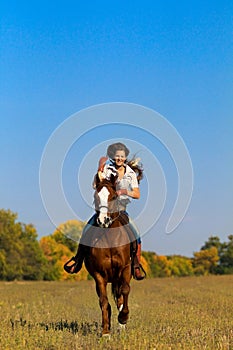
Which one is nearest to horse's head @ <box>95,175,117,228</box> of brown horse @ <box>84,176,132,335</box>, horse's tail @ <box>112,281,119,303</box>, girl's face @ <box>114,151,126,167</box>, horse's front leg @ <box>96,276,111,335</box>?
brown horse @ <box>84,176,132,335</box>

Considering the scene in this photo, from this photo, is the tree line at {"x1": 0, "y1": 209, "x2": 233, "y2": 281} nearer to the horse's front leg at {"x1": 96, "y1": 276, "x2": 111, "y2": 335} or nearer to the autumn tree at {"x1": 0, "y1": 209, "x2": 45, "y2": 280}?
the autumn tree at {"x1": 0, "y1": 209, "x2": 45, "y2": 280}

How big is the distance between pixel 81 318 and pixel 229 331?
14.3ft

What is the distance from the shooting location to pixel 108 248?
31.8 ft

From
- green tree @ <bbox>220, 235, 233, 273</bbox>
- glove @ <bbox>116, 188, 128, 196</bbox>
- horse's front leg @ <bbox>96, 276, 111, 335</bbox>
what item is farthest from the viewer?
green tree @ <bbox>220, 235, 233, 273</bbox>

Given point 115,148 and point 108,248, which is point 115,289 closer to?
point 108,248

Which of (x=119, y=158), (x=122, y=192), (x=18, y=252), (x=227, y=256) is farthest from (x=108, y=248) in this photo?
(x=227, y=256)

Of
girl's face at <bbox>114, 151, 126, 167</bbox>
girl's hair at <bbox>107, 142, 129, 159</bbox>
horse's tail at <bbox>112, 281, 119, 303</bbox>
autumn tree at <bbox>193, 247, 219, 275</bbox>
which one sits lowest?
horse's tail at <bbox>112, 281, 119, 303</bbox>

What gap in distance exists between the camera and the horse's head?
906cm

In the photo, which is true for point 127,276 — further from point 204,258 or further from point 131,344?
point 204,258

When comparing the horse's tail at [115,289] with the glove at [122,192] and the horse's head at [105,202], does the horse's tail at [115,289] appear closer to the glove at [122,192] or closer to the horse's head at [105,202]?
the horse's head at [105,202]

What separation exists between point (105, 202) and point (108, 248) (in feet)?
3.12

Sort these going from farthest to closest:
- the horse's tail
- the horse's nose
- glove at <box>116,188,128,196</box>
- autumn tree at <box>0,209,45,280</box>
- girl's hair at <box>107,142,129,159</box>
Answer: autumn tree at <box>0,209,45,280</box>
the horse's tail
girl's hair at <box>107,142,129,159</box>
glove at <box>116,188,128,196</box>
the horse's nose

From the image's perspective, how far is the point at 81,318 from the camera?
46.4 ft

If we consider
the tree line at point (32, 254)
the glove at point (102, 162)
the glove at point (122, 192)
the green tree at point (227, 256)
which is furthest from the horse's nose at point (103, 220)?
the green tree at point (227, 256)
